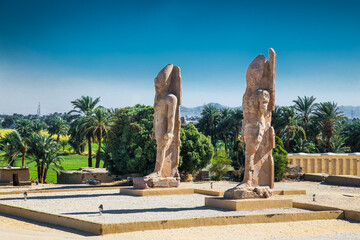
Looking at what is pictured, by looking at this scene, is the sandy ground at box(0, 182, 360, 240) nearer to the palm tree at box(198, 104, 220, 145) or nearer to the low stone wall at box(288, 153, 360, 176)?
the low stone wall at box(288, 153, 360, 176)

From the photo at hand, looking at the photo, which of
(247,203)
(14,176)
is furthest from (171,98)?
(14,176)

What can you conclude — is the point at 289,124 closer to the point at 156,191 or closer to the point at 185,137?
the point at 185,137

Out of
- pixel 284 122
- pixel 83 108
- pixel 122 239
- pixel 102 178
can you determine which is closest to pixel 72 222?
pixel 122 239

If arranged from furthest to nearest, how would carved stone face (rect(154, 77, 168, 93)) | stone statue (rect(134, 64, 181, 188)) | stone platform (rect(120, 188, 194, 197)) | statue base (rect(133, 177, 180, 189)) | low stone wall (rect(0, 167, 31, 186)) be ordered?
low stone wall (rect(0, 167, 31, 186))
carved stone face (rect(154, 77, 168, 93))
stone statue (rect(134, 64, 181, 188))
statue base (rect(133, 177, 180, 189))
stone platform (rect(120, 188, 194, 197))

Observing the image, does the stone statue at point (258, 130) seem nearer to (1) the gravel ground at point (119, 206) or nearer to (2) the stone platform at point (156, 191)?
(1) the gravel ground at point (119, 206)

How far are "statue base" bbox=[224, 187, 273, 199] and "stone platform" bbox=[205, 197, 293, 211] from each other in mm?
243

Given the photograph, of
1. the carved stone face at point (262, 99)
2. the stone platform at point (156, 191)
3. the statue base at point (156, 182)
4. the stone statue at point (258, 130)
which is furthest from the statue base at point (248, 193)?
the statue base at point (156, 182)

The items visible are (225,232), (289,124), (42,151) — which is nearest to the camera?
(225,232)

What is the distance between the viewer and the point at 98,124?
45531 mm

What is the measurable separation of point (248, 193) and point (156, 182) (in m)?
5.08

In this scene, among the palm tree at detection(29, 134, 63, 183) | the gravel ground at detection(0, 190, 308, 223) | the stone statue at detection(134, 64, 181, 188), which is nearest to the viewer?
the gravel ground at detection(0, 190, 308, 223)

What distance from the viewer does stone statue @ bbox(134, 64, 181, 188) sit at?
18.2 m

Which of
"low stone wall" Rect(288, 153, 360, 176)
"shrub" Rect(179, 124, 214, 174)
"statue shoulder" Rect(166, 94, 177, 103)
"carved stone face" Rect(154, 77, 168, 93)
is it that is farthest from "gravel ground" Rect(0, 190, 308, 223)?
"low stone wall" Rect(288, 153, 360, 176)

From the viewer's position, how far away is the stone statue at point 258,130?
14.0 m
